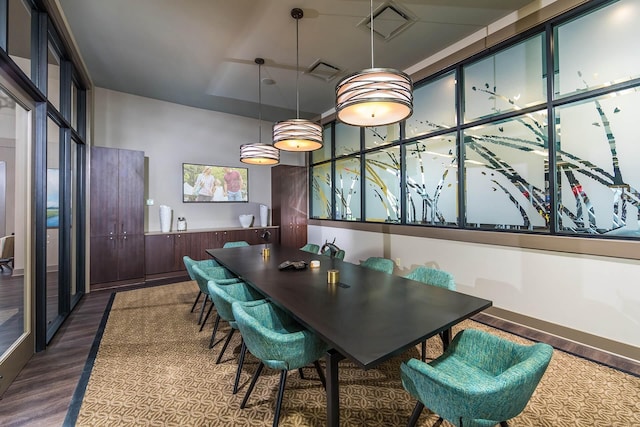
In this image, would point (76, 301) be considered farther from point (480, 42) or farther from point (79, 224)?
point (480, 42)

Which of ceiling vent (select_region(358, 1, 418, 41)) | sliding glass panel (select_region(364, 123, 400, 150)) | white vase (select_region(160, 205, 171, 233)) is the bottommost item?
white vase (select_region(160, 205, 171, 233))

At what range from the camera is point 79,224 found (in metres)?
4.35

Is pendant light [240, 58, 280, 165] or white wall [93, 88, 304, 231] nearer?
pendant light [240, 58, 280, 165]

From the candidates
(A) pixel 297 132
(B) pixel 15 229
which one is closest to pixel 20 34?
(B) pixel 15 229

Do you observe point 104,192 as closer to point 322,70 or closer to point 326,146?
point 322,70

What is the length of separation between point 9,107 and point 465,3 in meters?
4.38

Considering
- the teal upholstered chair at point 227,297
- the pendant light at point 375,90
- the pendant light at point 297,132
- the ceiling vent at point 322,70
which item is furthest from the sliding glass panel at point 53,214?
the ceiling vent at point 322,70

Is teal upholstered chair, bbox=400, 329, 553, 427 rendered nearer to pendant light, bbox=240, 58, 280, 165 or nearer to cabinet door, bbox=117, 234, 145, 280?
pendant light, bbox=240, 58, 280, 165

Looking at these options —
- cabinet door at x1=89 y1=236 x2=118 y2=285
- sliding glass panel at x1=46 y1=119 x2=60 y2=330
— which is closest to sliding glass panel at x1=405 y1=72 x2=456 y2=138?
sliding glass panel at x1=46 y1=119 x2=60 y2=330

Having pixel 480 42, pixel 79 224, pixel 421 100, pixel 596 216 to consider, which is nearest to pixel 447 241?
pixel 596 216

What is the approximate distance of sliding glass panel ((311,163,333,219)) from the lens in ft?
21.3

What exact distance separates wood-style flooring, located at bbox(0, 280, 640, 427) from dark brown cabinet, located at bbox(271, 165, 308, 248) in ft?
13.0

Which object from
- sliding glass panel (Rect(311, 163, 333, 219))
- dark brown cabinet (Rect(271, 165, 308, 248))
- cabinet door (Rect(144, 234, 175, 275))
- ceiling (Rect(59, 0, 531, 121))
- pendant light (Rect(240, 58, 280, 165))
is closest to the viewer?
ceiling (Rect(59, 0, 531, 121))

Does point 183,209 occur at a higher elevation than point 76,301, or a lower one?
higher
